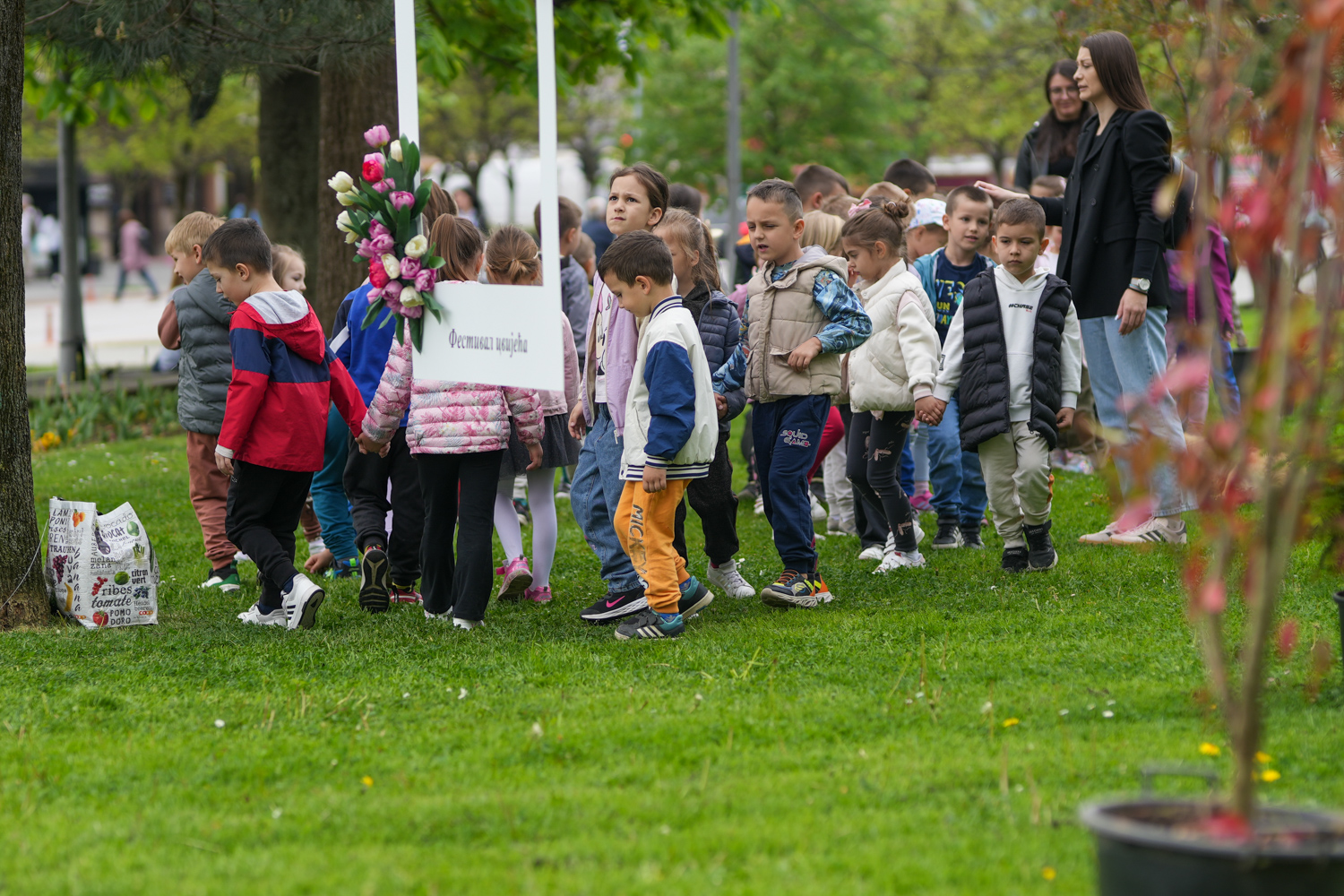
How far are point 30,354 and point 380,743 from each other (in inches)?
774

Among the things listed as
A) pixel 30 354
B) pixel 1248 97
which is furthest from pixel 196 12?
pixel 30 354

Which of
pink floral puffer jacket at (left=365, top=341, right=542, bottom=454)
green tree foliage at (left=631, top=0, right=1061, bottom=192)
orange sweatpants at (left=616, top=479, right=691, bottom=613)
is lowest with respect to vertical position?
orange sweatpants at (left=616, top=479, right=691, bottom=613)

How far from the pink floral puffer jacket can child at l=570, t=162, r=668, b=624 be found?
31 cm

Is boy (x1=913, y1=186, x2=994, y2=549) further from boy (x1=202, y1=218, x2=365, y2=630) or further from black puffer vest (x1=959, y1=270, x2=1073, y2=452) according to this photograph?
boy (x1=202, y1=218, x2=365, y2=630)

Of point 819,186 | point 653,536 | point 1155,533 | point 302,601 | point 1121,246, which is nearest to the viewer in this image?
point 653,536

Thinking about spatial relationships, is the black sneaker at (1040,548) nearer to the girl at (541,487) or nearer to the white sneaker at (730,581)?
the white sneaker at (730,581)

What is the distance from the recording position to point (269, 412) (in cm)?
600

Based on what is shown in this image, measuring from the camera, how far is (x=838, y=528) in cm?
823

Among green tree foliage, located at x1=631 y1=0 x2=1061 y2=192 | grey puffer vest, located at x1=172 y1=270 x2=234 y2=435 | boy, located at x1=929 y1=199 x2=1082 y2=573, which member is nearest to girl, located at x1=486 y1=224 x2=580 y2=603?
grey puffer vest, located at x1=172 y1=270 x2=234 y2=435

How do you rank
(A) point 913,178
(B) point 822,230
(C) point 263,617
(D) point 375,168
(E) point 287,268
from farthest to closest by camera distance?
(A) point 913,178 → (E) point 287,268 → (B) point 822,230 → (C) point 263,617 → (D) point 375,168

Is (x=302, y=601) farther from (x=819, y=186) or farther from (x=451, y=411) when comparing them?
(x=819, y=186)

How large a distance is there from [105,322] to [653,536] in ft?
83.6

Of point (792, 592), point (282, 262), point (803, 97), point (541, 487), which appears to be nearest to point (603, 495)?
point (541, 487)

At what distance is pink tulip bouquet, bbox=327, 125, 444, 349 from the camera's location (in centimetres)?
566
